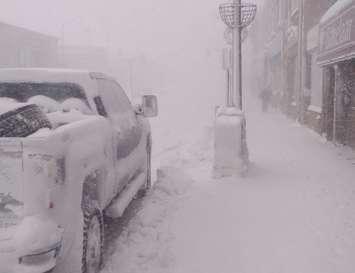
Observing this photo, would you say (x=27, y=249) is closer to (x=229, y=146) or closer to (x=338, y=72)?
(x=229, y=146)

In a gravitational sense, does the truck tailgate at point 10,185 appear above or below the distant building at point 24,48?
below

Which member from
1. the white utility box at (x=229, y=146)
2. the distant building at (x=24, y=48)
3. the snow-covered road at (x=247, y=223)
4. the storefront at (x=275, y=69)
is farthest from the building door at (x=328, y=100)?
the distant building at (x=24, y=48)

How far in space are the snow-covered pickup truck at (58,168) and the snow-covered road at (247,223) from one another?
51 cm

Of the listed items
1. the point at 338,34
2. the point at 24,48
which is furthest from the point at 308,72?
the point at 24,48

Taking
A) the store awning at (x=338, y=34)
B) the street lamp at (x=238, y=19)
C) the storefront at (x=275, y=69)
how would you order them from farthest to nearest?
the storefront at (x=275, y=69) < the store awning at (x=338, y=34) < the street lamp at (x=238, y=19)

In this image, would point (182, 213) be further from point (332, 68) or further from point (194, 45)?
point (194, 45)

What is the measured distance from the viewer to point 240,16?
9.52 metres

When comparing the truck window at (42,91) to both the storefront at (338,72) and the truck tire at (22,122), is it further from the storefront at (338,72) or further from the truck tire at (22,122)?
the storefront at (338,72)

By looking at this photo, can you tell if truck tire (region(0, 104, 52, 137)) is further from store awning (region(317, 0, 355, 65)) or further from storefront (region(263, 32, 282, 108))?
storefront (region(263, 32, 282, 108))

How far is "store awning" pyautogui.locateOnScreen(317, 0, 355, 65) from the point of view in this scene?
10.4m

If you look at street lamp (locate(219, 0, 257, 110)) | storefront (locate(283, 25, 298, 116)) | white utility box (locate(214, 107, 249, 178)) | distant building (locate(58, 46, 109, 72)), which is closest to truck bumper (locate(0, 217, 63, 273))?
white utility box (locate(214, 107, 249, 178))

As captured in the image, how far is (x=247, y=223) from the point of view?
598 centimetres

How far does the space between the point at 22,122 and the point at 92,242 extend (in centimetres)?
136

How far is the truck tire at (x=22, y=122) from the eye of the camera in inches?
134
